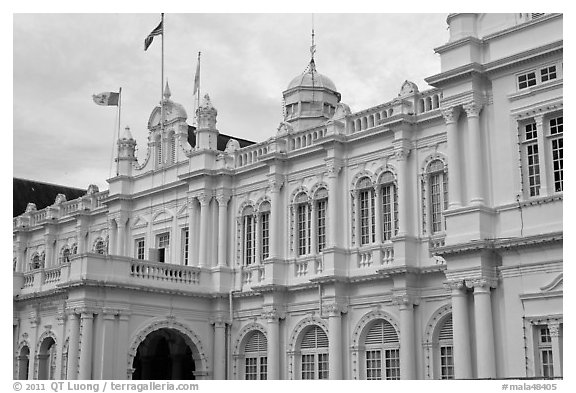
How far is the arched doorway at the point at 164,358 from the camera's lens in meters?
30.5

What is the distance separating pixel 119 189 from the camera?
109 feet

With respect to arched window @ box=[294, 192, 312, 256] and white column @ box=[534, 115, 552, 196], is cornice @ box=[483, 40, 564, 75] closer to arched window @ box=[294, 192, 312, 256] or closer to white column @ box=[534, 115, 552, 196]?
white column @ box=[534, 115, 552, 196]

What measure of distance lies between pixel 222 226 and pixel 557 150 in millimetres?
12661

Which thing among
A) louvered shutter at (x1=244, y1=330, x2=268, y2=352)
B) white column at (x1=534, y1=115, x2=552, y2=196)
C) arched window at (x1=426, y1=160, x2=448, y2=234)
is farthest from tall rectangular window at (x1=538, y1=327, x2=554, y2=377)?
louvered shutter at (x1=244, y1=330, x2=268, y2=352)

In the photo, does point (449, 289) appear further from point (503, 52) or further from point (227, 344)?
point (227, 344)

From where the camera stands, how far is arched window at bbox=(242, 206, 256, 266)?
95.6 ft

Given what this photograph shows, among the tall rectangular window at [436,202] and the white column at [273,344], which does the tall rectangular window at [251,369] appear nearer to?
the white column at [273,344]

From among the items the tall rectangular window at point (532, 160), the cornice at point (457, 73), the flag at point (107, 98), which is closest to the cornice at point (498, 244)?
the tall rectangular window at point (532, 160)

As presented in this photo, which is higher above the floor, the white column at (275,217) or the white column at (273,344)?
the white column at (275,217)

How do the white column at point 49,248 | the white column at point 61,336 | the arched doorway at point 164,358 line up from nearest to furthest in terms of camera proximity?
the white column at point 61,336 → the arched doorway at point 164,358 → the white column at point 49,248

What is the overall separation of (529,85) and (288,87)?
12.9 meters

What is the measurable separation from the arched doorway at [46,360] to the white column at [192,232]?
17.1 feet

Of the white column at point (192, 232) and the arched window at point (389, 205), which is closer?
the arched window at point (389, 205)
